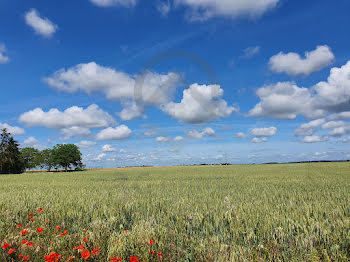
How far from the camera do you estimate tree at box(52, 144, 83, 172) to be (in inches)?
4136

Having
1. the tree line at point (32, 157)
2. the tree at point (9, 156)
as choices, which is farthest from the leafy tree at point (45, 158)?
the tree at point (9, 156)

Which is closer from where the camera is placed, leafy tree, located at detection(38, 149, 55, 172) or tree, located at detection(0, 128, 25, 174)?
tree, located at detection(0, 128, 25, 174)

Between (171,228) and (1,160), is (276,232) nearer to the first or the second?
(171,228)

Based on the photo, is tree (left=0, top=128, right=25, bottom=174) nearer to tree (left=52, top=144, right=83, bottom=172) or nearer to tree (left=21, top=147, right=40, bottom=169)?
tree (left=52, top=144, right=83, bottom=172)

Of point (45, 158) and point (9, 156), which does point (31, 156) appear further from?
point (9, 156)

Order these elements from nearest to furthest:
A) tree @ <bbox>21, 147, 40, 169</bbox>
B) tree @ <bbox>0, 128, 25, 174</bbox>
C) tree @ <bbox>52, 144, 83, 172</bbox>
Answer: tree @ <bbox>0, 128, 25, 174</bbox> → tree @ <bbox>52, 144, 83, 172</bbox> → tree @ <bbox>21, 147, 40, 169</bbox>

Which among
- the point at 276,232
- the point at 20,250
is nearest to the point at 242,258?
the point at 276,232

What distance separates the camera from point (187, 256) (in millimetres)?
3746

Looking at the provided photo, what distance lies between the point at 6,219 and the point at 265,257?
701 centimetres

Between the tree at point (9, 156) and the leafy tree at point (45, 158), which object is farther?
the leafy tree at point (45, 158)

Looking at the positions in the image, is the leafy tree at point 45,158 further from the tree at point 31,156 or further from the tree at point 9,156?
the tree at point 9,156

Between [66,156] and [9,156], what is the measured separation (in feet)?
75.4

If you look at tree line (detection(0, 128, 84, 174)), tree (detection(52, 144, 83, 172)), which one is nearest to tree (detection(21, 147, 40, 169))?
tree line (detection(0, 128, 84, 174))

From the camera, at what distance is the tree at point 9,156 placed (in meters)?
86.6
